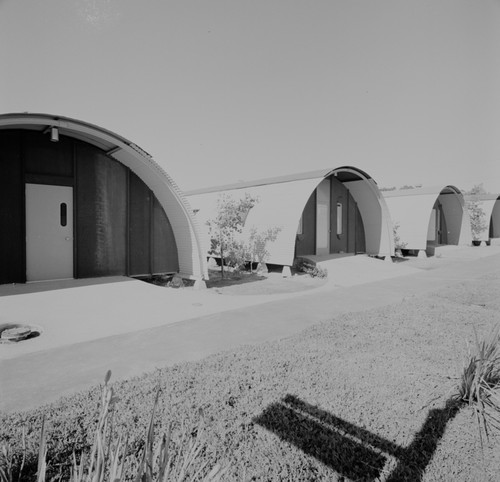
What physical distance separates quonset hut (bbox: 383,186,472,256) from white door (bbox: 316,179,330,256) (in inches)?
211

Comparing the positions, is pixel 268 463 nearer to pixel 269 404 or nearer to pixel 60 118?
pixel 269 404

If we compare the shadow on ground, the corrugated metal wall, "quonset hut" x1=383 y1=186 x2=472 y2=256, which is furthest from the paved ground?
"quonset hut" x1=383 y1=186 x2=472 y2=256

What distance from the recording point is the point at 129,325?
559 centimetres

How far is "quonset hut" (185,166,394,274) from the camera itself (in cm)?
1281

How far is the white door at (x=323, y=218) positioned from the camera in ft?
52.0

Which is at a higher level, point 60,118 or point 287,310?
point 60,118

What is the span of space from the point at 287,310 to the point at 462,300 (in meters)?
4.07

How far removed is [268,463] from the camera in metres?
2.36

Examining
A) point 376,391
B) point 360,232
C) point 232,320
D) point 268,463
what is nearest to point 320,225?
point 360,232

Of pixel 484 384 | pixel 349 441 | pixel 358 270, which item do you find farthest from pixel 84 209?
pixel 358 270

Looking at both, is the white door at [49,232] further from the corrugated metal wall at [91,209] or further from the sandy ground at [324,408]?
the sandy ground at [324,408]

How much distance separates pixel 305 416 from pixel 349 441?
0.42 m

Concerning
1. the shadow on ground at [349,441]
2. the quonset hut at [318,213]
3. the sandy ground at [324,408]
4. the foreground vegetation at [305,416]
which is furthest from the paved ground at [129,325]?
the quonset hut at [318,213]

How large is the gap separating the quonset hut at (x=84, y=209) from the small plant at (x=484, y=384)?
6838 mm
